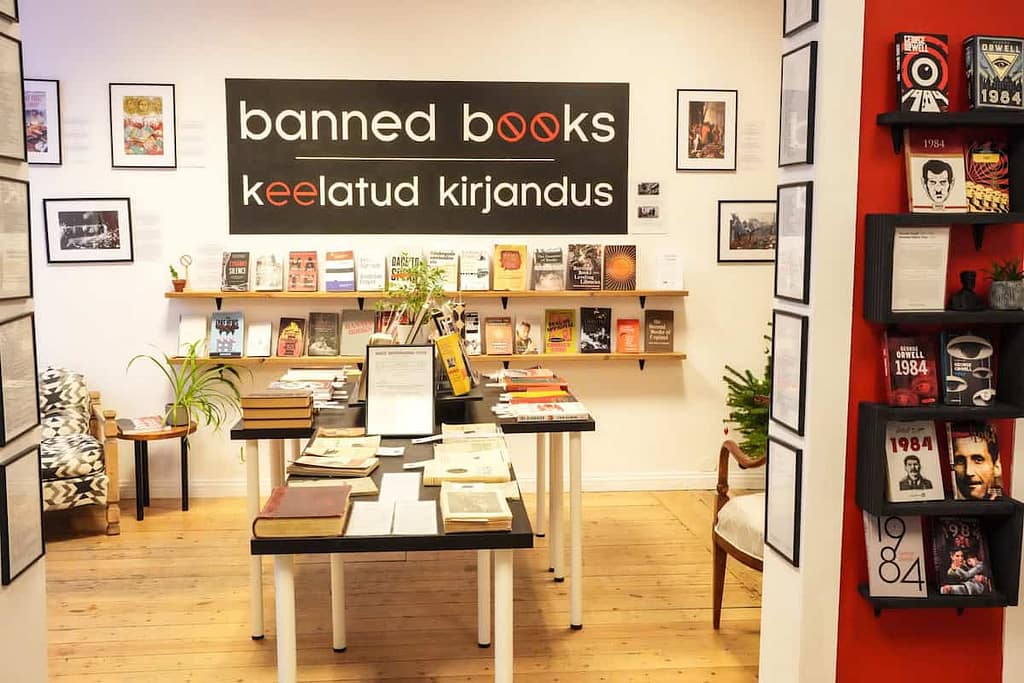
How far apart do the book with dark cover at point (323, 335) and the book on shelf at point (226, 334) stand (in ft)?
1.28

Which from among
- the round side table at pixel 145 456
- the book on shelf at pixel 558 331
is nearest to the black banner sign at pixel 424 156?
the book on shelf at pixel 558 331

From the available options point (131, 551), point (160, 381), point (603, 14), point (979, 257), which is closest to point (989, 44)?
point (979, 257)

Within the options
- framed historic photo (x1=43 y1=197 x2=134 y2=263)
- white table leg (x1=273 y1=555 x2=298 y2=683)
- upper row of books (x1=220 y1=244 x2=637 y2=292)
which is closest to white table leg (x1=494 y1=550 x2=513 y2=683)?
white table leg (x1=273 y1=555 x2=298 y2=683)

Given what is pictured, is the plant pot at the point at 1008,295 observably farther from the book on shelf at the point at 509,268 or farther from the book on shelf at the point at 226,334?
the book on shelf at the point at 226,334

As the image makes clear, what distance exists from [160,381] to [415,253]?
5.40ft

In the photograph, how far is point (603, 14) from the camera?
5684 mm

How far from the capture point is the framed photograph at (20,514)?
250 cm

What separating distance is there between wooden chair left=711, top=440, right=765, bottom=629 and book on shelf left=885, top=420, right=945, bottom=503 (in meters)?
0.87

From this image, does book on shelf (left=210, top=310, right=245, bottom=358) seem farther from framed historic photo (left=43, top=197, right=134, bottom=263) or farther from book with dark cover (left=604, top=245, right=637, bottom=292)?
book with dark cover (left=604, top=245, right=637, bottom=292)

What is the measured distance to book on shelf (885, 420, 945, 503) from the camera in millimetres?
2592

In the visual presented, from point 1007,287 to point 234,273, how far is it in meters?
4.13

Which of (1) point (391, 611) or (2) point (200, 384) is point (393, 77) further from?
(1) point (391, 611)

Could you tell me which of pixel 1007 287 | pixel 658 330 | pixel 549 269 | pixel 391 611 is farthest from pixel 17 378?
pixel 658 330

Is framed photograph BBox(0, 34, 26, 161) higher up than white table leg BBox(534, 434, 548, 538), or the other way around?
framed photograph BBox(0, 34, 26, 161)
